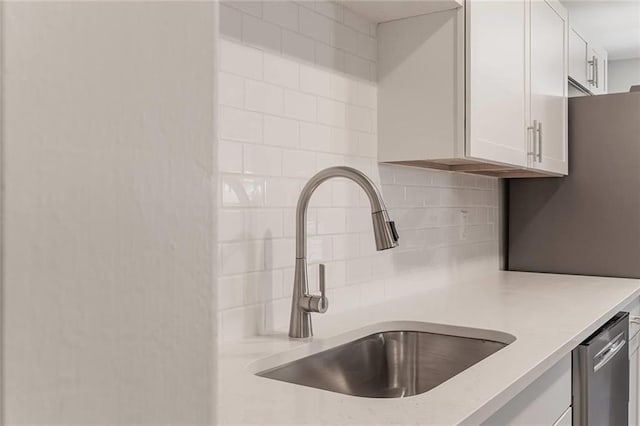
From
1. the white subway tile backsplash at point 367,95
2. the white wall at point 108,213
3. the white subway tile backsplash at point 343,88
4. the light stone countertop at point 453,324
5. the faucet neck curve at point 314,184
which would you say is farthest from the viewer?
the white subway tile backsplash at point 367,95

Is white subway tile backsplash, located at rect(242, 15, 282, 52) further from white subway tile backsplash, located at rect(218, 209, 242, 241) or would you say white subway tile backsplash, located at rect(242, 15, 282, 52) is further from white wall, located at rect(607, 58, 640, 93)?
white wall, located at rect(607, 58, 640, 93)

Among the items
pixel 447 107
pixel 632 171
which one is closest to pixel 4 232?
pixel 447 107

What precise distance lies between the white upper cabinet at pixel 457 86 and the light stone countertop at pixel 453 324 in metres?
0.49

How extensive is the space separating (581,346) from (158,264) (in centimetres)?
149

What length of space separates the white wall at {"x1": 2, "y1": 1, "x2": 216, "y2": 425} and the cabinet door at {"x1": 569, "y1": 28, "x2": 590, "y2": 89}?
303cm

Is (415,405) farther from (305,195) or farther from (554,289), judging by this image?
(554,289)

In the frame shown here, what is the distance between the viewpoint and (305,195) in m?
1.45

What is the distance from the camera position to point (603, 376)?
1.78 meters

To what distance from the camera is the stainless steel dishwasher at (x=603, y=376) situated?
5.27 ft

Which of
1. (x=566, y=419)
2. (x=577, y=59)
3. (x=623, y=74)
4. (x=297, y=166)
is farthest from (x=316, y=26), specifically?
(x=623, y=74)

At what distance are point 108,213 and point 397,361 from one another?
1403 mm

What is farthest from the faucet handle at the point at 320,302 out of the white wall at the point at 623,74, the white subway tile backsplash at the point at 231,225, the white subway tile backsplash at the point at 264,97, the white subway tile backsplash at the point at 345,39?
the white wall at the point at 623,74

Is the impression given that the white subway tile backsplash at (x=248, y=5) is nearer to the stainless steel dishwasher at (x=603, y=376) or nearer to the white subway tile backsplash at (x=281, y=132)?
the white subway tile backsplash at (x=281, y=132)

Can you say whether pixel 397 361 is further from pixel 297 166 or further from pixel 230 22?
pixel 230 22
